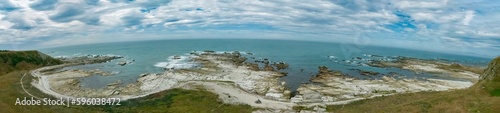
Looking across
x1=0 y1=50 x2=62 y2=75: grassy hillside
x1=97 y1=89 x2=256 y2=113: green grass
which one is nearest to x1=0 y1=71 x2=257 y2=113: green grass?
x1=97 y1=89 x2=256 y2=113: green grass

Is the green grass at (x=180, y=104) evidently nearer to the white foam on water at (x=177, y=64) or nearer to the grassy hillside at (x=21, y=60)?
the white foam on water at (x=177, y=64)

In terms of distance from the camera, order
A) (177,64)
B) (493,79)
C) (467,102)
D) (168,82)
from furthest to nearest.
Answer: (177,64)
(168,82)
(493,79)
(467,102)

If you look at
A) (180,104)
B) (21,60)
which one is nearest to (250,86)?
(180,104)

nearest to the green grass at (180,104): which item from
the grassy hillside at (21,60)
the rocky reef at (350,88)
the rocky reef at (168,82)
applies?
the rocky reef at (168,82)

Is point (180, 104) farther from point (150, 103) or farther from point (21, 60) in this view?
point (21, 60)

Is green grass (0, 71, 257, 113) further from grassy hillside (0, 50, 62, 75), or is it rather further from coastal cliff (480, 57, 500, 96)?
coastal cliff (480, 57, 500, 96)

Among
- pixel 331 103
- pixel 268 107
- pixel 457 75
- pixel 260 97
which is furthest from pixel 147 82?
pixel 457 75
